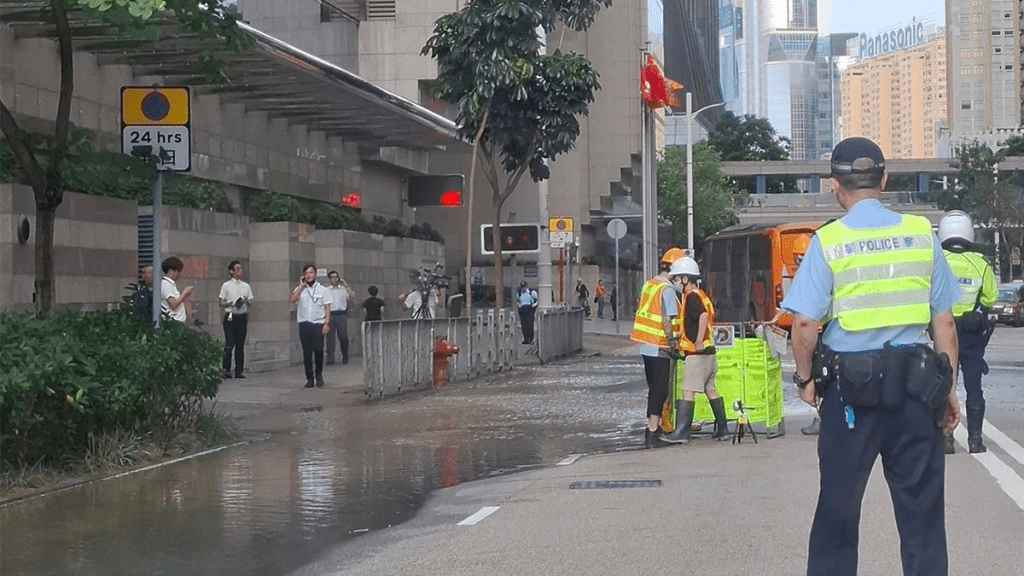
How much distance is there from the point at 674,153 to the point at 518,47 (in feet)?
184

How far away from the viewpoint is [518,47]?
27.1 m

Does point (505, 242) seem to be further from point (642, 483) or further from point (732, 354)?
point (642, 483)

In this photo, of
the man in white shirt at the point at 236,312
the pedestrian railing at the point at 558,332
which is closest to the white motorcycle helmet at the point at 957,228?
the man in white shirt at the point at 236,312

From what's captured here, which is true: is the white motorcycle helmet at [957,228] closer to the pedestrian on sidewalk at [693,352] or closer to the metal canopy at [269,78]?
the pedestrian on sidewalk at [693,352]

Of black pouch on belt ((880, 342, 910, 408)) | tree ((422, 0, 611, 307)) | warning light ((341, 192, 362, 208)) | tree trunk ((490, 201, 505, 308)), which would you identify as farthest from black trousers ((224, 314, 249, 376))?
black pouch on belt ((880, 342, 910, 408))

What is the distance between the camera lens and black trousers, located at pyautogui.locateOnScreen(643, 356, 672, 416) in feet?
44.8

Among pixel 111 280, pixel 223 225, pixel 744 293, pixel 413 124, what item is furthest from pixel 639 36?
pixel 111 280

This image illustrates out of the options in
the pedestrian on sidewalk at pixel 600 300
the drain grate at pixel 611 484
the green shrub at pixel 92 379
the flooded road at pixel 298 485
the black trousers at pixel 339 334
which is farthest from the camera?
the pedestrian on sidewalk at pixel 600 300

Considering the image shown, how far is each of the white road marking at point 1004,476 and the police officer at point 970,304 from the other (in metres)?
0.24

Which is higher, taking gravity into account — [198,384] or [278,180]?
[278,180]

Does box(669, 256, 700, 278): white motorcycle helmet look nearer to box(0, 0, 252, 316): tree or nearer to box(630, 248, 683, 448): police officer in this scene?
box(630, 248, 683, 448): police officer

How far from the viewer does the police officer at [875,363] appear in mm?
5414

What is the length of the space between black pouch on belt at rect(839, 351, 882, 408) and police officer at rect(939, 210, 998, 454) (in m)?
6.24

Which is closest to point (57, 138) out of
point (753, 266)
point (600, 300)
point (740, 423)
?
point (740, 423)
